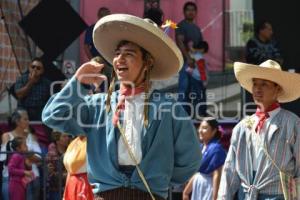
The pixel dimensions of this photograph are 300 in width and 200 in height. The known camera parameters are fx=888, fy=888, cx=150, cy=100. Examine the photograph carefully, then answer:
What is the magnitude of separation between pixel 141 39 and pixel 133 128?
49 cm

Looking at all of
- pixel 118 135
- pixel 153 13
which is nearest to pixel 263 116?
pixel 118 135

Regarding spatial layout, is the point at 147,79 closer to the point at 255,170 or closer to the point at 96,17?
the point at 255,170

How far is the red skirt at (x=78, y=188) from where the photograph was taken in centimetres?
808

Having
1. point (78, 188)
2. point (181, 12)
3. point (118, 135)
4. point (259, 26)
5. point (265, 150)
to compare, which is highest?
point (181, 12)

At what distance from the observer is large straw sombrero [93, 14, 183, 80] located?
190 inches

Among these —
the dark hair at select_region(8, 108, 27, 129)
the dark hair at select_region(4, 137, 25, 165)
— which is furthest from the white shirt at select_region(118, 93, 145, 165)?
the dark hair at select_region(8, 108, 27, 129)

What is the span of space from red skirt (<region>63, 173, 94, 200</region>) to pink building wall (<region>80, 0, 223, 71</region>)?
4370 millimetres

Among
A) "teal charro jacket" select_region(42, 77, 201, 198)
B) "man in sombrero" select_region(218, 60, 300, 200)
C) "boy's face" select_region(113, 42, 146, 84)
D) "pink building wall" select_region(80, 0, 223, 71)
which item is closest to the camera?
"teal charro jacket" select_region(42, 77, 201, 198)

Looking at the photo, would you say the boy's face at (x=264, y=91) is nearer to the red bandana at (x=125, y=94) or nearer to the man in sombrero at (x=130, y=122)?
the man in sombrero at (x=130, y=122)

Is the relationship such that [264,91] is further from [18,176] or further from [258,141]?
[18,176]

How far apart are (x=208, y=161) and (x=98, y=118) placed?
17.0 ft

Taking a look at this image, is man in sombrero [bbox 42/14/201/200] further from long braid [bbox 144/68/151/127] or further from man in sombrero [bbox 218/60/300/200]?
man in sombrero [bbox 218/60/300/200]

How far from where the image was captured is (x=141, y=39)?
489 centimetres

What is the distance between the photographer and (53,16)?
490 inches
